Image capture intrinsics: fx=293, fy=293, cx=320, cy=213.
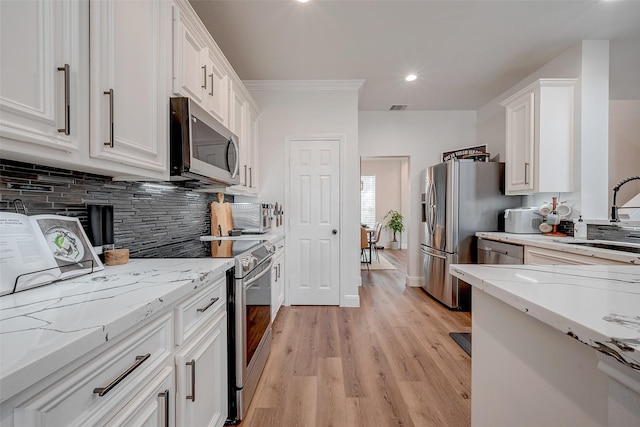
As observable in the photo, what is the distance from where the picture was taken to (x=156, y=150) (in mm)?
1404

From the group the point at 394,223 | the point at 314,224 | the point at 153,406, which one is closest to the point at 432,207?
the point at 314,224

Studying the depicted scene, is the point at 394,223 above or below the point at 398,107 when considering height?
below

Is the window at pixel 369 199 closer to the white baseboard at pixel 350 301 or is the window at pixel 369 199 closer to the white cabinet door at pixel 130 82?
the white baseboard at pixel 350 301

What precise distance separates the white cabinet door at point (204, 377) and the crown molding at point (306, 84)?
285cm

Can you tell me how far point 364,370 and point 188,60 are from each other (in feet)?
7.57

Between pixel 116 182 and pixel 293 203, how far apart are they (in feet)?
6.94

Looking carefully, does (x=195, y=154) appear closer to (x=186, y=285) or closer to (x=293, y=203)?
(x=186, y=285)

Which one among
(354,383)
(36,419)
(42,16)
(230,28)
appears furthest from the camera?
(230,28)

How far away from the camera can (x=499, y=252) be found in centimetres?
292

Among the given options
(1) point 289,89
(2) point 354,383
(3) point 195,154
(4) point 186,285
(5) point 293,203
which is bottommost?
(2) point 354,383

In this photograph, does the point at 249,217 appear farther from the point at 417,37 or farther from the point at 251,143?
the point at 417,37

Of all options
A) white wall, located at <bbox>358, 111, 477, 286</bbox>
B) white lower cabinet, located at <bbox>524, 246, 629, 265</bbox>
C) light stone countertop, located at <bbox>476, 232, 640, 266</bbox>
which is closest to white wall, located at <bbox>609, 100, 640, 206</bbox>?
light stone countertop, located at <bbox>476, 232, 640, 266</bbox>

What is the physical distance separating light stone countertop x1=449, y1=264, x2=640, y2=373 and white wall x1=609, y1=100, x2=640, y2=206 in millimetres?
2730

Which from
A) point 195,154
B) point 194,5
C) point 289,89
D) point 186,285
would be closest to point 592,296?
point 186,285
